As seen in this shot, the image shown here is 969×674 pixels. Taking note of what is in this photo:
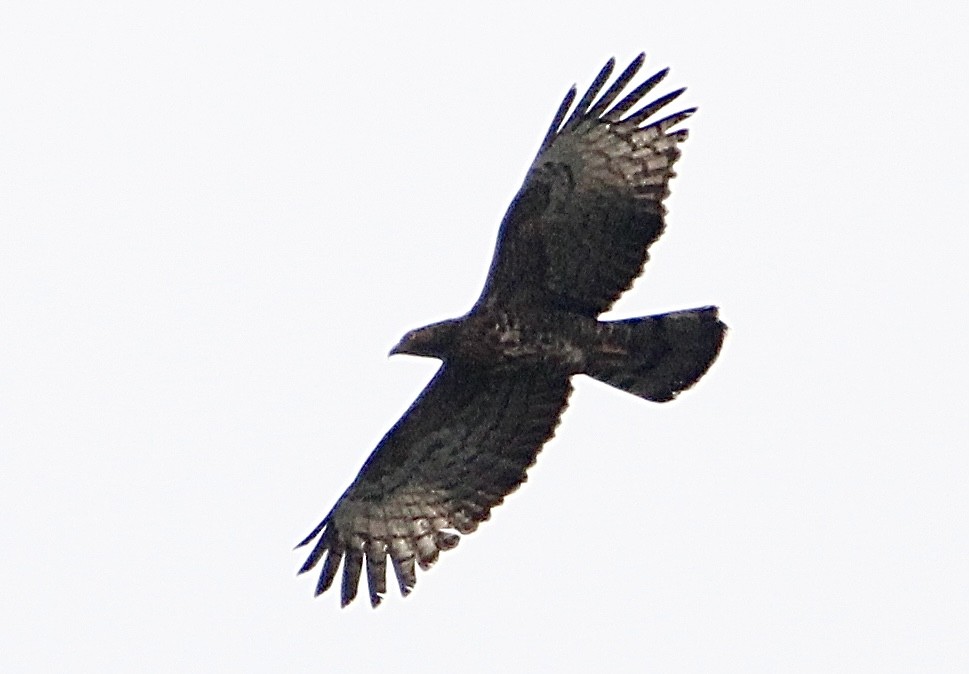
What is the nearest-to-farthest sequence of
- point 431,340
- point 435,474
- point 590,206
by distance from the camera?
point 590,206, point 431,340, point 435,474

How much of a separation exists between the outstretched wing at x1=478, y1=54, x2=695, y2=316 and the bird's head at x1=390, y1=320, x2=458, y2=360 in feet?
0.99

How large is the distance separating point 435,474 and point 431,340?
1.11 meters

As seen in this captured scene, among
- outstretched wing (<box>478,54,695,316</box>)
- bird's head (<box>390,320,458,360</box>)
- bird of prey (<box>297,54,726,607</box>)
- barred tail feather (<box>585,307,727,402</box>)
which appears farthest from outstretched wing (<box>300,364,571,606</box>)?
outstretched wing (<box>478,54,695,316</box>)

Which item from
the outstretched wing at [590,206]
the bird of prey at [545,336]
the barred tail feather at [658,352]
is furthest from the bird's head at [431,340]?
the barred tail feather at [658,352]

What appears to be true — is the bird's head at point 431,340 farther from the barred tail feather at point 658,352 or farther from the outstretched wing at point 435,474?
the barred tail feather at point 658,352

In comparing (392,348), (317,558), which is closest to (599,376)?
(392,348)

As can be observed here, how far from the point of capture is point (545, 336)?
1355 cm

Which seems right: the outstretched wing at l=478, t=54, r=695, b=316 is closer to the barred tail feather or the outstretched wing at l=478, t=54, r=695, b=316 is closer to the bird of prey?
the bird of prey

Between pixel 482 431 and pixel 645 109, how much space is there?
2.51 meters

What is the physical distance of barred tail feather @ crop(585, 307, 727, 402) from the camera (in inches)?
534

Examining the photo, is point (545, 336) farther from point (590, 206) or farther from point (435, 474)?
point (435, 474)

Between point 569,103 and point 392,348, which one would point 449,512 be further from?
point 569,103

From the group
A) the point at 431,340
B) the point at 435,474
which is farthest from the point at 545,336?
the point at 435,474

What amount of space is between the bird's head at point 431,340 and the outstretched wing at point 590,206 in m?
0.30
